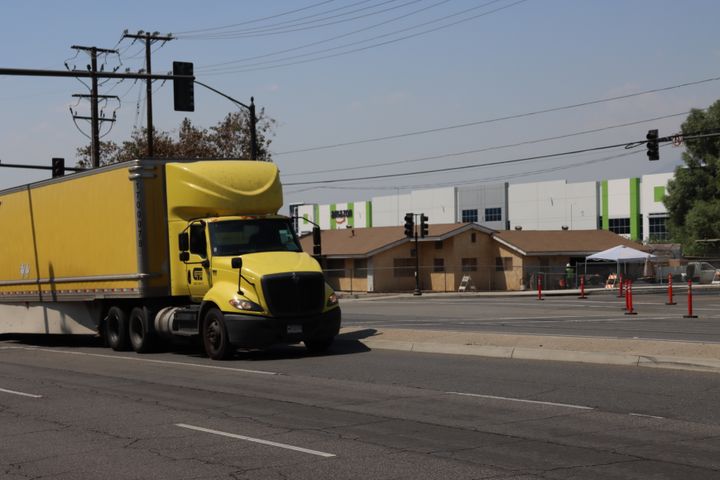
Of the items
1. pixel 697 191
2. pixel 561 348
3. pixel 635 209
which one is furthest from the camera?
pixel 635 209

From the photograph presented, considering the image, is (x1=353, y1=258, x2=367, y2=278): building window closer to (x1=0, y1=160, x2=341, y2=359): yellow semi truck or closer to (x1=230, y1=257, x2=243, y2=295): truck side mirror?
(x1=0, y1=160, x2=341, y2=359): yellow semi truck

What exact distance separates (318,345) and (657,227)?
8128cm

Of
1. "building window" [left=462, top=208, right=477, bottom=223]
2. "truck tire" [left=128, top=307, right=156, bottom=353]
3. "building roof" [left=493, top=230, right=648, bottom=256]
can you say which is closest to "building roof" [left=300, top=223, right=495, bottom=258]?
"building roof" [left=493, top=230, right=648, bottom=256]

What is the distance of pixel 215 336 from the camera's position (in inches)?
735

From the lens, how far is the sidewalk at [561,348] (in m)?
15.5

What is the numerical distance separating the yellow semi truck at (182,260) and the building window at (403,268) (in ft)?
143

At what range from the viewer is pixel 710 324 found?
25.7 metres

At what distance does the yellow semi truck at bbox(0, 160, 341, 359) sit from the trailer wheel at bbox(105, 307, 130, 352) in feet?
0.09

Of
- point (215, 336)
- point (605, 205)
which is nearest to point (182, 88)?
point (215, 336)

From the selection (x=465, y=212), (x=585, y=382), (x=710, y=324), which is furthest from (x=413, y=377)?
(x=465, y=212)

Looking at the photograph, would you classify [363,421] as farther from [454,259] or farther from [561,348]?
[454,259]

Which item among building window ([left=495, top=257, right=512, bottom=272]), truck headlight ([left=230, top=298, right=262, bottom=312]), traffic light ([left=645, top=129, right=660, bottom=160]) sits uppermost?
traffic light ([left=645, top=129, right=660, bottom=160])

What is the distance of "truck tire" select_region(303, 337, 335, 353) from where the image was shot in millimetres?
19359

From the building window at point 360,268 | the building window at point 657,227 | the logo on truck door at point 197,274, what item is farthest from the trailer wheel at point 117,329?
the building window at point 657,227
